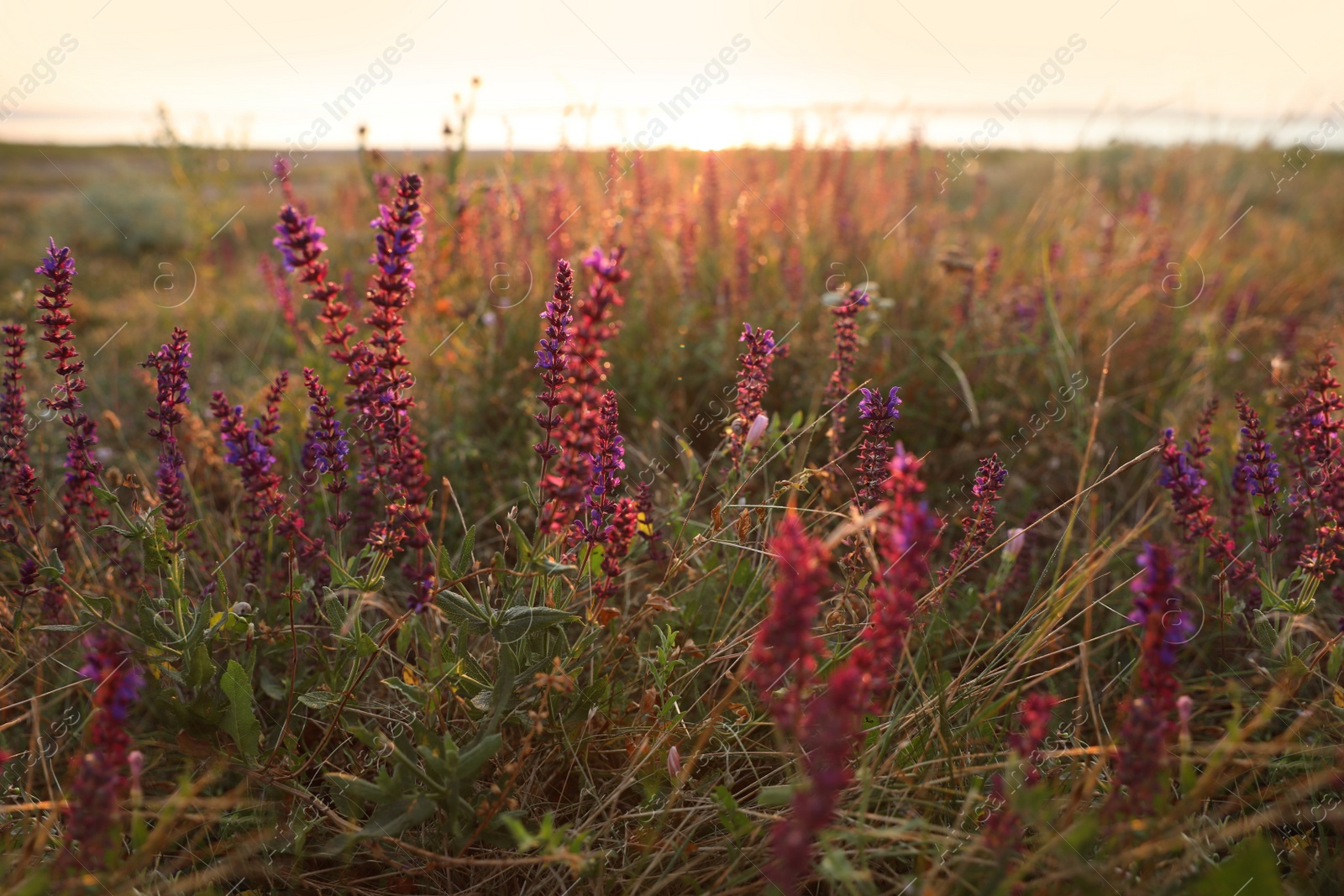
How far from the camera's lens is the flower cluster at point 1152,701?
1210mm

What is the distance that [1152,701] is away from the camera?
1326 millimetres

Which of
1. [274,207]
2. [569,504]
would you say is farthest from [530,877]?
[274,207]

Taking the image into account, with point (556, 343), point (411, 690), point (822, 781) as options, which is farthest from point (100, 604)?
point (822, 781)

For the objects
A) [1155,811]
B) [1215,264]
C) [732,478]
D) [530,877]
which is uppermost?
[1215,264]

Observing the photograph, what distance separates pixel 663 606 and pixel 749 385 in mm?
617

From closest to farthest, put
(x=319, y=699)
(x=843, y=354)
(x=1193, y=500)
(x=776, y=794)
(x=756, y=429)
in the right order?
(x=776, y=794) → (x=319, y=699) → (x=1193, y=500) → (x=756, y=429) → (x=843, y=354)

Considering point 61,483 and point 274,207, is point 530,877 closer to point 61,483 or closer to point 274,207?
point 61,483

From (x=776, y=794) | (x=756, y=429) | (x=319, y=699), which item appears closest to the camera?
(x=776, y=794)

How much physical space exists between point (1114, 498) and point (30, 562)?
3603mm

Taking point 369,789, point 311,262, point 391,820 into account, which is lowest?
point 391,820

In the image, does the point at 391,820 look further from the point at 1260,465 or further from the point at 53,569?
the point at 1260,465

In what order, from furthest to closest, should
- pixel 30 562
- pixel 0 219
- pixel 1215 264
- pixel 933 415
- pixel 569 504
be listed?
pixel 0 219, pixel 1215 264, pixel 933 415, pixel 30 562, pixel 569 504

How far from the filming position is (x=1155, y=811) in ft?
4.32

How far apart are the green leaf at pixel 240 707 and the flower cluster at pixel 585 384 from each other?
2.51ft
